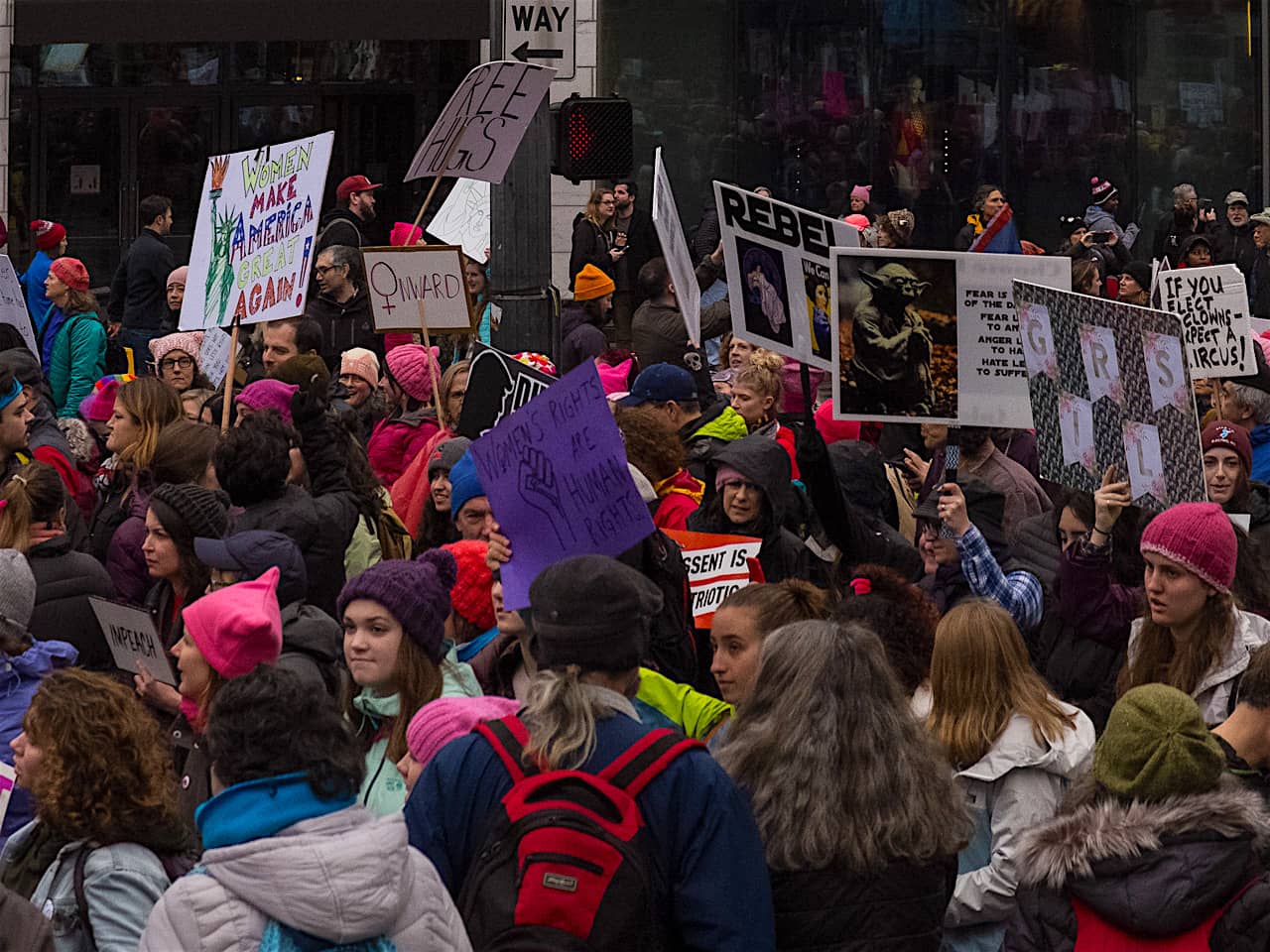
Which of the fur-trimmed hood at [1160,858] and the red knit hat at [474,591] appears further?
the red knit hat at [474,591]

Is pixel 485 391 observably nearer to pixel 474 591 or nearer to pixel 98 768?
pixel 474 591

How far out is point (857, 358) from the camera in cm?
787

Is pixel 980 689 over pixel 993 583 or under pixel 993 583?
over

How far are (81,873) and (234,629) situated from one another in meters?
1.04

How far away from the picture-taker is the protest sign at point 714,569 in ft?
22.3

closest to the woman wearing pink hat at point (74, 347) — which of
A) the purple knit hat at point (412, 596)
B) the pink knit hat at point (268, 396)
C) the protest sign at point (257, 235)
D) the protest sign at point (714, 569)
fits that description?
the protest sign at point (257, 235)

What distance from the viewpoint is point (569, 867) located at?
12.2ft

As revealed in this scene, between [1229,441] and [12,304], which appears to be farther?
[12,304]

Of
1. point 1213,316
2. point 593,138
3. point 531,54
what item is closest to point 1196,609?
point 1213,316

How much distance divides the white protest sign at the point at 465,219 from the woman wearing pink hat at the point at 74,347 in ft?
7.00

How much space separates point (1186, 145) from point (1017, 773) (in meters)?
19.7

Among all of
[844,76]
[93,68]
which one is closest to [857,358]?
[844,76]

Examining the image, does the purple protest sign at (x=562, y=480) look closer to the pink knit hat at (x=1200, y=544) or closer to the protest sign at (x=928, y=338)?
the pink knit hat at (x=1200, y=544)

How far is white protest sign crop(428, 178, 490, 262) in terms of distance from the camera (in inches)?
545
